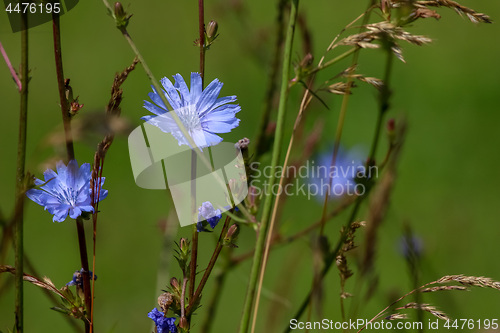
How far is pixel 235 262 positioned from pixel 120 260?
2.02m

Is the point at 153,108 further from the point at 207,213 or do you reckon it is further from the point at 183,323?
the point at 183,323

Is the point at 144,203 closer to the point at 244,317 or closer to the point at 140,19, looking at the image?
the point at 140,19

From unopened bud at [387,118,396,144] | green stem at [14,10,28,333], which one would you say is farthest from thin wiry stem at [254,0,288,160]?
green stem at [14,10,28,333]

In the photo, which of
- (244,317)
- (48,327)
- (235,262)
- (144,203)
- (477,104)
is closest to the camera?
(244,317)

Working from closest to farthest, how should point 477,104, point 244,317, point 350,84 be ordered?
point 244,317 → point 350,84 → point 477,104

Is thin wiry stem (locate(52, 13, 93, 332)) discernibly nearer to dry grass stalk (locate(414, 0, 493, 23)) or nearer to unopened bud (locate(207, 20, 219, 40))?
unopened bud (locate(207, 20, 219, 40))

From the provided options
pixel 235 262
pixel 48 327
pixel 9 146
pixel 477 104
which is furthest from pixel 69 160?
pixel 477 104

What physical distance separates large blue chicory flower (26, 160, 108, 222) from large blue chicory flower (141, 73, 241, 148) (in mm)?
113

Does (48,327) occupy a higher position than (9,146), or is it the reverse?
(9,146)

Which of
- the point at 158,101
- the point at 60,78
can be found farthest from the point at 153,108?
the point at 60,78

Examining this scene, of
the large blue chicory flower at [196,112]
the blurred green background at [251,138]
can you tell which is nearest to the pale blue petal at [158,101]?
the large blue chicory flower at [196,112]

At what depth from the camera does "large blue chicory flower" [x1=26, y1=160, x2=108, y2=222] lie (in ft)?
2.85

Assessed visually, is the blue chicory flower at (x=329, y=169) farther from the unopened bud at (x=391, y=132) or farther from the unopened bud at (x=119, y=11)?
the unopened bud at (x=119, y=11)

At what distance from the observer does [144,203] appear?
11.8 ft
